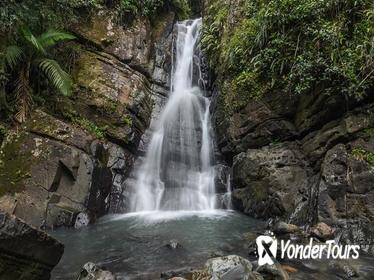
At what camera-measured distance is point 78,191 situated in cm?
878

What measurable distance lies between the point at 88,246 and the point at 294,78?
6.17 m

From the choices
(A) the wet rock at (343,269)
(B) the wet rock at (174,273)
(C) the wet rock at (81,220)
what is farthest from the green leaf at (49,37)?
(A) the wet rock at (343,269)

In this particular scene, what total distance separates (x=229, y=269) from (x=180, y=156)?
7.10 metres

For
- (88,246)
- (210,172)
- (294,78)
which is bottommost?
(88,246)

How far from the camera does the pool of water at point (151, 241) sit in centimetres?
577

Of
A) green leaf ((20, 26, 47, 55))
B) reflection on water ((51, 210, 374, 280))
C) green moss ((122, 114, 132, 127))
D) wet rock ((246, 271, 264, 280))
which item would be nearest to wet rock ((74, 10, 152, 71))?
green moss ((122, 114, 132, 127))

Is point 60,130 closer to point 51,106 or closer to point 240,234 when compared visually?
point 51,106

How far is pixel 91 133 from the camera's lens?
9.98 meters

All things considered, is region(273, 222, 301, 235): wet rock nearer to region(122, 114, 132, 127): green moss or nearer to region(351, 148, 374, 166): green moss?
region(351, 148, 374, 166): green moss

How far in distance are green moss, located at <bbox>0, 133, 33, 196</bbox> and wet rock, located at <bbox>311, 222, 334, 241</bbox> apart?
629cm

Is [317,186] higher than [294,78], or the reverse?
[294,78]

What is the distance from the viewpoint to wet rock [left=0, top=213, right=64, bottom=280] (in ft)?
12.7

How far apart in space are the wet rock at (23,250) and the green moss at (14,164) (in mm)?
4244

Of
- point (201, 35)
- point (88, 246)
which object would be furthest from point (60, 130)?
point (201, 35)
